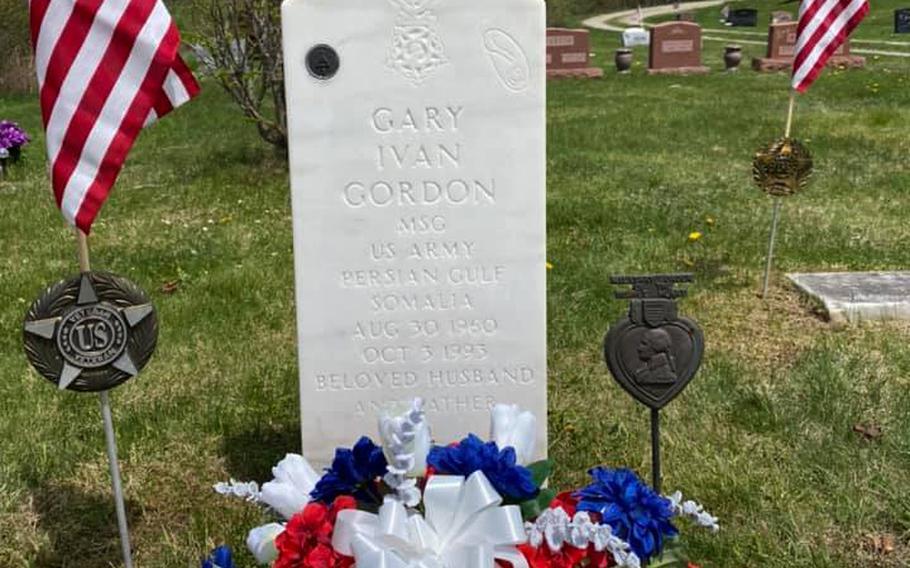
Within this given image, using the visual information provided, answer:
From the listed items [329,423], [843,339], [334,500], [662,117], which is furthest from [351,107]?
[662,117]

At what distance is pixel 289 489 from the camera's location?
2.24 m

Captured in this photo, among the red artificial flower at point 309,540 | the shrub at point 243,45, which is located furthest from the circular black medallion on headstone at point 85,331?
the shrub at point 243,45

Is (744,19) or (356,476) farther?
(744,19)

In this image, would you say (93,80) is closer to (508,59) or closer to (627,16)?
(508,59)

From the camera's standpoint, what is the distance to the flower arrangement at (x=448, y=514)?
6.32ft

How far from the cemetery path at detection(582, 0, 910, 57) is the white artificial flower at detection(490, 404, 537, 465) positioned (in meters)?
21.4

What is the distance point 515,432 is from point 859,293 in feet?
11.3

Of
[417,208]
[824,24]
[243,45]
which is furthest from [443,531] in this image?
[243,45]

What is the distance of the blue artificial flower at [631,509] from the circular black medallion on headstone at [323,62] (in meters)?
1.54

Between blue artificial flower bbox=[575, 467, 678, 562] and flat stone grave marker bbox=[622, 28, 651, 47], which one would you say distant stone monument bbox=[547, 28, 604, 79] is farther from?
blue artificial flower bbox=[575, 467, 678, 562]

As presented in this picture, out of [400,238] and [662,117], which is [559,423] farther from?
[662,117]

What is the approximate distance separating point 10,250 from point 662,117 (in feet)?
28.0

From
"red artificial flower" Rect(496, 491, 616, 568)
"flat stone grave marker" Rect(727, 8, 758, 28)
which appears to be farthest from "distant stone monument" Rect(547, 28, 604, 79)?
"flat stone grave marker" Rect(727, 8, 758, 28)

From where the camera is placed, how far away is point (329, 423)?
3328 mm
